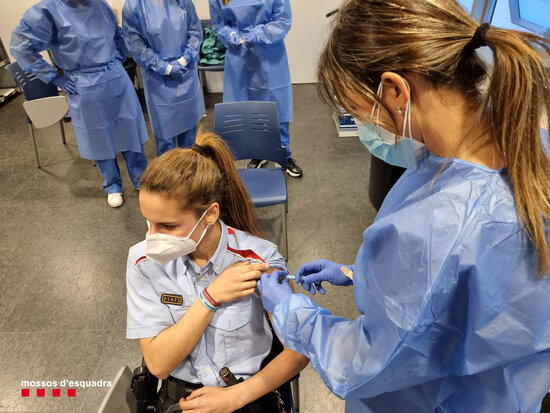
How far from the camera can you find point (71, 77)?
2.58 m

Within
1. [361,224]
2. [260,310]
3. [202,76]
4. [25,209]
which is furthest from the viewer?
[202,76]

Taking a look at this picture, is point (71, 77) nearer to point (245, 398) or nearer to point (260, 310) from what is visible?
point (260, 310)

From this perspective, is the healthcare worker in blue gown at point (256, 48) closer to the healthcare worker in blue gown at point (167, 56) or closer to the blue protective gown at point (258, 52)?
the blue protective gown at point (258, 52)

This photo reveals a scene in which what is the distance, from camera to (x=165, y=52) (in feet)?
8.95

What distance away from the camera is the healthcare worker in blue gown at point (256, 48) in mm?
2805

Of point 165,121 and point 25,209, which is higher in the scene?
point 165,121

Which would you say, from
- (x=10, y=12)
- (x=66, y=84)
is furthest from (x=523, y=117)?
(x=10, y=12)

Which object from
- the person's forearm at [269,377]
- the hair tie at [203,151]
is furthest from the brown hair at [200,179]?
the person's forearm at [269,377]

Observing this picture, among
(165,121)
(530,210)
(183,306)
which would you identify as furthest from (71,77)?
(530,210)

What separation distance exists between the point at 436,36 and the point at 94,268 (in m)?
2.36

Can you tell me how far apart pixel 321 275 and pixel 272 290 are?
0.67 feet

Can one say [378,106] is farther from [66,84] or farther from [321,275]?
[66,84]

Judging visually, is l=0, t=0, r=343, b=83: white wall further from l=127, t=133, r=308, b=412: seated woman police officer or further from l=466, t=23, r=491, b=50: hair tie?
l=466, t=23, r=491, b=50: hair tie

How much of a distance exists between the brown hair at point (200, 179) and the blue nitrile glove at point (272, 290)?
266 mm
